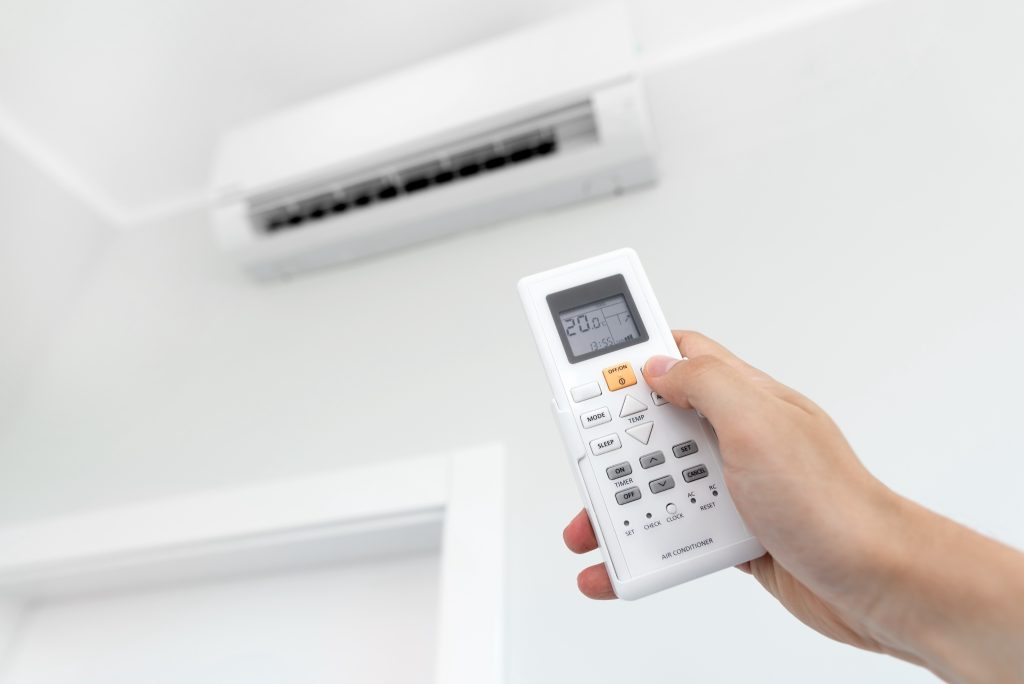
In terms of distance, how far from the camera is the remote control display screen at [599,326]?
51 cm

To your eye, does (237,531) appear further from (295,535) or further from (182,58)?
(182,58)

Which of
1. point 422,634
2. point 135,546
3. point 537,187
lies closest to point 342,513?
point 422,634

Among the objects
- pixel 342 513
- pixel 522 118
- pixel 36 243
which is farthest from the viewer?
pixel 36 243

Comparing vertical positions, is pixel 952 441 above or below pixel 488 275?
below

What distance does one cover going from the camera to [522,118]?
3.15 ft

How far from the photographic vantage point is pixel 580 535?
52 cm

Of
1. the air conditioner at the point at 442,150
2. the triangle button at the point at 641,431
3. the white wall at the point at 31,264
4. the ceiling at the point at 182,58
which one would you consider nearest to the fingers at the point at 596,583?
the triangle button at the point at 641,431

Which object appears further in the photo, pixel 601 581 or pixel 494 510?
pixel 494 510

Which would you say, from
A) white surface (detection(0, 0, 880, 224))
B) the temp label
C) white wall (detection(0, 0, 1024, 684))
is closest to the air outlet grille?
white wall (detection(0, 0, 1024, 684))

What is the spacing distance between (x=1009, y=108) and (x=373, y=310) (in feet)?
3.10

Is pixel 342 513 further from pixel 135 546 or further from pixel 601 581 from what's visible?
pixel 601 581

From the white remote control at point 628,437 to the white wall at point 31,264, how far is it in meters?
1.09

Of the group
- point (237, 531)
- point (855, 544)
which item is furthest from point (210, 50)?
point (855, 544)

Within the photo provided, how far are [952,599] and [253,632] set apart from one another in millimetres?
833
